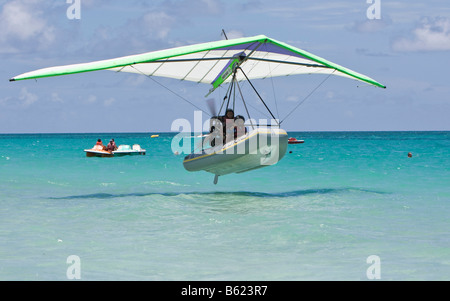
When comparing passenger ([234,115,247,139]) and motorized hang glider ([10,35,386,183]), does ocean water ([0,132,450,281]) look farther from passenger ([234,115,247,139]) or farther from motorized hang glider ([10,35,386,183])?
passenger ([234,115,247,139])

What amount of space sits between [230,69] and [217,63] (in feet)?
1.72

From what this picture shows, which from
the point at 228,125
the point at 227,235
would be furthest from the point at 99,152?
the point at 227,235

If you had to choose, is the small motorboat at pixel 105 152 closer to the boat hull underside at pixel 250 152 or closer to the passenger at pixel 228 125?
the boat hull underside at pixel 250 152

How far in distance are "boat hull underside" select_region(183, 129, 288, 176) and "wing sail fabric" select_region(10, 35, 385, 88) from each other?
6.91 ft

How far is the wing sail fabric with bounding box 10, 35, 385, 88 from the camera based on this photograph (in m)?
11.8

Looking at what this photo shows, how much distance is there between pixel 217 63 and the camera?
1588cm

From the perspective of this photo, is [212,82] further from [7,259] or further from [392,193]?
[7,259]

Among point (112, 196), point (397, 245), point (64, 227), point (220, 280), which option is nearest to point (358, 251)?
point (397, 245)

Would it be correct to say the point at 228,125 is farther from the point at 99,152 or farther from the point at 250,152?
the point at 99,152

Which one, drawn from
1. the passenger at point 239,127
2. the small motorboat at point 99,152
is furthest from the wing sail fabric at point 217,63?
the small motorboat at point 99,152

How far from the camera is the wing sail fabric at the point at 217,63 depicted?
38.7ft

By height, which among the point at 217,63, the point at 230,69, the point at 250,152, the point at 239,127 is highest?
the point at 217,63
